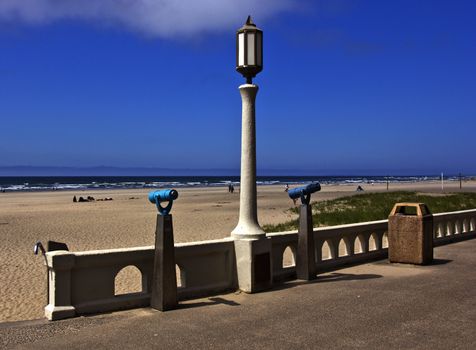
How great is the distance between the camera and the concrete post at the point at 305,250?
320 inches

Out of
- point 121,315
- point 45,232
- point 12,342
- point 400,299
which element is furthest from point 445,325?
point 45,232

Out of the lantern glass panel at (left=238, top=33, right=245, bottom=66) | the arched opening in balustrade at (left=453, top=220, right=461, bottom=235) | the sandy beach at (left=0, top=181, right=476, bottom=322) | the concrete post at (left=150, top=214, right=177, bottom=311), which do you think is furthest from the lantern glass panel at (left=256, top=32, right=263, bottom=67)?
the arched opening in balustrade at (left=453, top=220, right=461, bottom=235)

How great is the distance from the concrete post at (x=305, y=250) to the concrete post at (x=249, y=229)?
2.34 feet

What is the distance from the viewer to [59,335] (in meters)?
5.41

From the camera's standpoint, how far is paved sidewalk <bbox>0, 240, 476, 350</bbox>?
16.9 ft

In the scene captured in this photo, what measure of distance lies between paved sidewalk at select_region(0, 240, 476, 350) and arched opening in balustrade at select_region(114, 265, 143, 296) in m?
3.35

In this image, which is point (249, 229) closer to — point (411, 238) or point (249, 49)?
point (249, 49)

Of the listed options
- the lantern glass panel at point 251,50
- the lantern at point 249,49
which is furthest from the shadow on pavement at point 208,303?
the lantern glass panel at point 251,50

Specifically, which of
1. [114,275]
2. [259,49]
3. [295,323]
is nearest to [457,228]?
[259,49]

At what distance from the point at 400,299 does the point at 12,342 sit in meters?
4.44

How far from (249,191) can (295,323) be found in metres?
2.31

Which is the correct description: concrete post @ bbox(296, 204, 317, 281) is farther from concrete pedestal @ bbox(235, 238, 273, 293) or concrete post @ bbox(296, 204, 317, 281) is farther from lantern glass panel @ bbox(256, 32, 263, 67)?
lantern glass panel @ bbox(256, 32, 263, 67)

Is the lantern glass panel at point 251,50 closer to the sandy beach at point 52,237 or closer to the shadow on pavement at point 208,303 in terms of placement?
the shadow on pavement at point 208,303

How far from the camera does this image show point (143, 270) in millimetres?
6641
